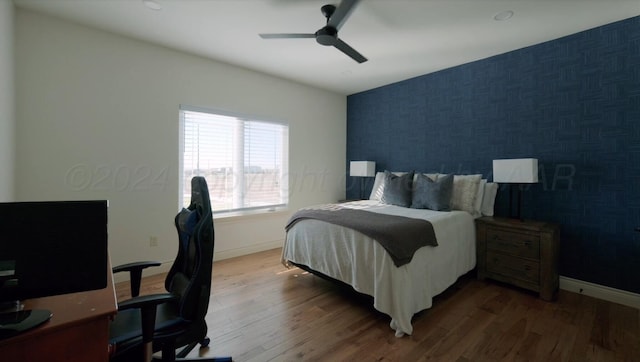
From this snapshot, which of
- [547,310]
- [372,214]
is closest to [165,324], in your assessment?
[372,214]

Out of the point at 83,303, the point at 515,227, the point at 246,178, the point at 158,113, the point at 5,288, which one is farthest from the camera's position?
the point at 246,178

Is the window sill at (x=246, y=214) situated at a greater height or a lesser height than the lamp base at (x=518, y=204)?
lesser

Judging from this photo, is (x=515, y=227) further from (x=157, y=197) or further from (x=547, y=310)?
(x=157, y=197)

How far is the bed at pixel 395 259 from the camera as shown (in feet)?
6.74

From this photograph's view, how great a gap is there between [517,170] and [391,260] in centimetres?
175

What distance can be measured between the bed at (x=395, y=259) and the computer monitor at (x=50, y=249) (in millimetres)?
1753

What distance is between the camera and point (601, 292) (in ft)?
8.43

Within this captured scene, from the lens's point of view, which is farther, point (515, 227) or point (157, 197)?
point (157, 197)

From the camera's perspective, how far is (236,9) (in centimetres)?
235

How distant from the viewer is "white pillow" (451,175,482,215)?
312cm

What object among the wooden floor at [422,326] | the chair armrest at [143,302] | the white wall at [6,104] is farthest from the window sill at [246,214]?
the chair armrest at [143,302]

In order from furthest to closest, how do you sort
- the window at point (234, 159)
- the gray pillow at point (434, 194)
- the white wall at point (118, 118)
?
the window at point (234, 159) → the gray pillow at point (434, 194) → the white wall at point (118, 118)

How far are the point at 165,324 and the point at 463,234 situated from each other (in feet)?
8.87

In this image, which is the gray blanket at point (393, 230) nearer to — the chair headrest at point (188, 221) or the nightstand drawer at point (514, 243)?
the nightstand drawer at point (514, 243)
